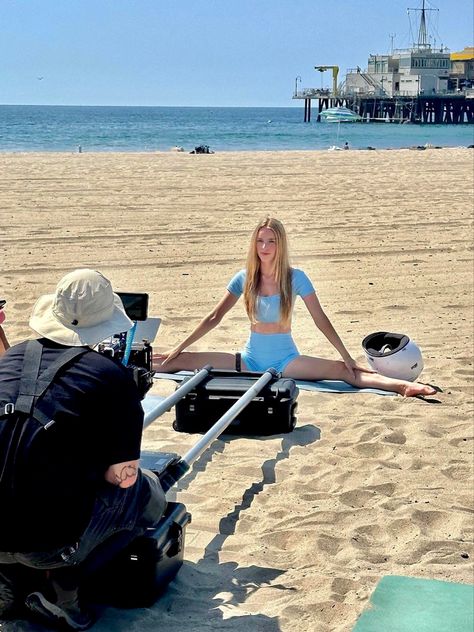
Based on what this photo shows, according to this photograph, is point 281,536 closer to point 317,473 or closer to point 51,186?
point 317,473

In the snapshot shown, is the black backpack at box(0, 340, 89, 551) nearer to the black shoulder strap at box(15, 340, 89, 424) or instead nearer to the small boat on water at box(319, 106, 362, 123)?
Answer: the black shoulder strap at box(15, 340, 89, 424)

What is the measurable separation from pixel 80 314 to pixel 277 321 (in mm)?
3143

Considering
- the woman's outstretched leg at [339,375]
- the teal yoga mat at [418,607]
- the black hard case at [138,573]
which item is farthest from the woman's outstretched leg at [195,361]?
the black hard case at [138,573]

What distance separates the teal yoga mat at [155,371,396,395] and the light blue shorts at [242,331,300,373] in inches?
9.1

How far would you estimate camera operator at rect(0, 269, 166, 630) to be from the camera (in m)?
3.10

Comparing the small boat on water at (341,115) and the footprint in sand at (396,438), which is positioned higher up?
the small boat on water at (341,115)

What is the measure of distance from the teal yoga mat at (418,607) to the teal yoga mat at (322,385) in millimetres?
2472

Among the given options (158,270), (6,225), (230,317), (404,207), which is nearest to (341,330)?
(230,317)

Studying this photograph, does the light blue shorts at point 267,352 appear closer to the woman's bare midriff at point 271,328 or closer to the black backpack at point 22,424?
the woman's bare midriff at point 271,328

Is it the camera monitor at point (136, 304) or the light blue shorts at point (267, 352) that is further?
the light blue shorts at point (267, 352)

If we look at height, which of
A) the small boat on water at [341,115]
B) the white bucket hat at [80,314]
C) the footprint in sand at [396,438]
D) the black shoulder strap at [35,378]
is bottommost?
the footprint in sand at [396,438]

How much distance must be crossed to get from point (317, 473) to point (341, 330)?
3.14 metres

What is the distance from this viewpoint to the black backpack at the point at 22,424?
3090 mm

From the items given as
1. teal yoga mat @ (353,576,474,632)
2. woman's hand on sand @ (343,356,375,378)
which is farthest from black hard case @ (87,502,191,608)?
woman's hand on sand @ (343,356,375,378)
